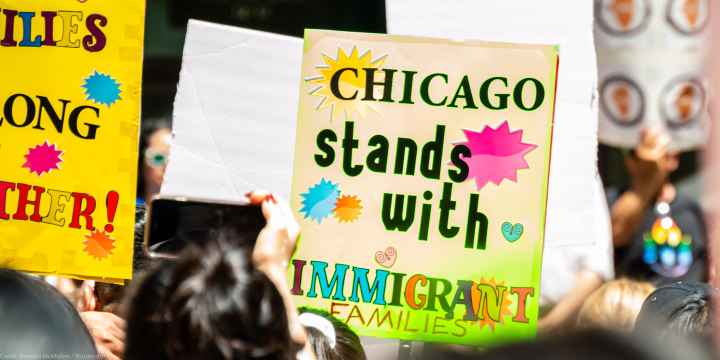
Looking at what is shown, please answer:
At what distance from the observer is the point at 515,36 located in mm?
3436

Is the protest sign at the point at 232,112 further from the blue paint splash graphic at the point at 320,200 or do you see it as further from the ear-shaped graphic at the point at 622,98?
the ear-shaped graphic at the point at 622,98

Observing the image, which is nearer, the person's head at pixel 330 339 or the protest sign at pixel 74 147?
the person's head at pixel 330 339

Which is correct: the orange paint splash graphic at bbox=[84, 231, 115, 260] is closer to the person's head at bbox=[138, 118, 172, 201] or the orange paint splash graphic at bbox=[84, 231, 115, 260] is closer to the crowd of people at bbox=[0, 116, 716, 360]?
the crowd of people at bbox=[0, 116, 716, 360]

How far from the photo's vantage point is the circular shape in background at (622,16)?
496 centimetres

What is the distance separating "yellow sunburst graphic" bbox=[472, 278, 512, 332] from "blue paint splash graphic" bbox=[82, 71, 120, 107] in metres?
1.06

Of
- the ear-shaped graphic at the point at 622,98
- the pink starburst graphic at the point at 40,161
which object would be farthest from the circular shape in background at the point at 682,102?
the pink starburst graphic at the point at 40,161

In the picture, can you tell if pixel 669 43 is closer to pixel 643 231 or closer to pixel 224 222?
pixel 643 231

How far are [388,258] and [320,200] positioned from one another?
9.2 inches

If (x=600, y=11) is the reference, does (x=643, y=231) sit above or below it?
below

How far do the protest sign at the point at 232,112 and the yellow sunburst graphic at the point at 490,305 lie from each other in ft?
2.11

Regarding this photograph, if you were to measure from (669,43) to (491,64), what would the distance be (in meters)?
1.86

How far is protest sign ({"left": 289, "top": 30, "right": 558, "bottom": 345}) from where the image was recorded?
3.19 metres

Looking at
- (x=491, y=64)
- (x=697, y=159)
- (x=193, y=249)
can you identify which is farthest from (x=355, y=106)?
(x=697, y=159)

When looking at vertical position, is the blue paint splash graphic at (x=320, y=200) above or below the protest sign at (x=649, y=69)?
below
